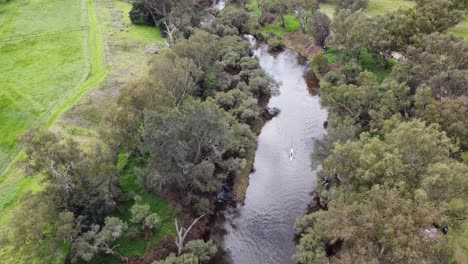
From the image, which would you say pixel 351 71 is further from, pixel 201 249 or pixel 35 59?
pixel 35 59

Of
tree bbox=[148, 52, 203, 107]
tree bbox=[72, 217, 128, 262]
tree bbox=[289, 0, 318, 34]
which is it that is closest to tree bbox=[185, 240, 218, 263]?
tree bbox=[72, 217, 128, 262]

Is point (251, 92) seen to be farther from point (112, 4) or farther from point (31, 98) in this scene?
point (112, 4)

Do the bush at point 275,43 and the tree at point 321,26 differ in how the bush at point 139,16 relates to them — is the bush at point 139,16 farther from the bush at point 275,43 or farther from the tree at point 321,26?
the tree at point 321,26

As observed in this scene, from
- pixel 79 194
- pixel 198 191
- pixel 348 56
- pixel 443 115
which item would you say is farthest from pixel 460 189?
pixel 348 56

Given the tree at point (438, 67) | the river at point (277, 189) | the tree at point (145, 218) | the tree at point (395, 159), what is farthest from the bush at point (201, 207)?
the tree at point (438, 67)

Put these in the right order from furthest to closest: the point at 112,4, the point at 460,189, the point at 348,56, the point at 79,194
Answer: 1. the point at 112,4
2. the point at 348,56
3. the point at 79,194
4. the point at 460,189

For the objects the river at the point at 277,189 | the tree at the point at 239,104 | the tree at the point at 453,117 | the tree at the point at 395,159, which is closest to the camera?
the tree at the point at 395,159

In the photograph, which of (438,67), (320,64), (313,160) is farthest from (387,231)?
(320,64)
